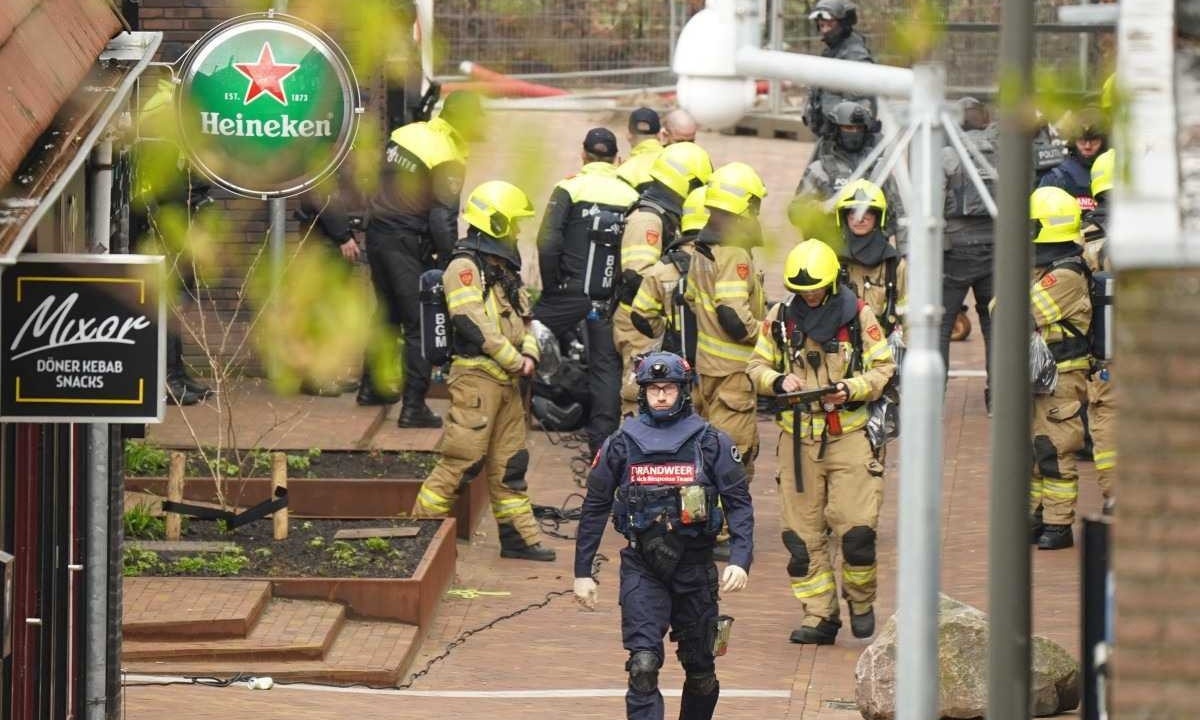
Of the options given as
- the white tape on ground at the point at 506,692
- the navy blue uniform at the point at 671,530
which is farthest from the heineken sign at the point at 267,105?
the white tape on ground at the point at 506,692

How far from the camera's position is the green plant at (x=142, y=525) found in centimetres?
1378

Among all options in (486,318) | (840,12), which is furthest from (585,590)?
(840,12)

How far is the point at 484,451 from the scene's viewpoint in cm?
1427

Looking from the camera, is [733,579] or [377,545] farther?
[377,545]

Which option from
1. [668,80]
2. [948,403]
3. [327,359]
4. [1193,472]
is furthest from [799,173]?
[1193,472]

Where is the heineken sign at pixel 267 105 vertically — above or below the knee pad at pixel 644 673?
above

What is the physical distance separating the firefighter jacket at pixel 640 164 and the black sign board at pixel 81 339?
8238 millimetres

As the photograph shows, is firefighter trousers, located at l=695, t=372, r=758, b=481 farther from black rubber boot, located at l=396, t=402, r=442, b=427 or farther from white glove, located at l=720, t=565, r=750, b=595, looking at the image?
white glove, located at l=720, t=565, r=750, b=595

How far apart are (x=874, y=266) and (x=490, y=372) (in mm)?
2334

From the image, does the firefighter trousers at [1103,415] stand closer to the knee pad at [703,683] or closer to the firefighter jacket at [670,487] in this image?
the firefighter jacket at [670,487]

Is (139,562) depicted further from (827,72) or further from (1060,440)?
(827,72)

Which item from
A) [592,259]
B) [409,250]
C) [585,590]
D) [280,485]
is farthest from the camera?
[409,250]

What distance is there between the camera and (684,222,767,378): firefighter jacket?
1409 cm

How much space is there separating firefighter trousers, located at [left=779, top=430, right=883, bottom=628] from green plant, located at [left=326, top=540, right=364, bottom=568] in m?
2.43
